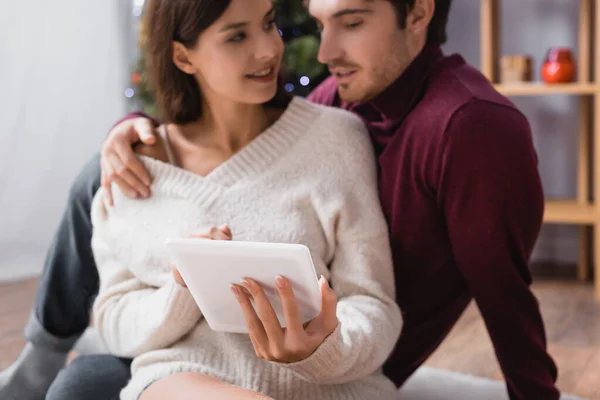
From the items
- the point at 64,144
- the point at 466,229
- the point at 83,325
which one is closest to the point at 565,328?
the point at 466,229

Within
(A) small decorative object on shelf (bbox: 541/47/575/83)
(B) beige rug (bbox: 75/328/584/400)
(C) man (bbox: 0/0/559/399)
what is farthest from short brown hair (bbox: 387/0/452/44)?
(A) small decorative object on shelf (bbox: 541/47/575/83)

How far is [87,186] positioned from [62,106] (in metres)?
1.91

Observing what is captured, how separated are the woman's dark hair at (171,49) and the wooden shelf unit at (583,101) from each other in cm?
161

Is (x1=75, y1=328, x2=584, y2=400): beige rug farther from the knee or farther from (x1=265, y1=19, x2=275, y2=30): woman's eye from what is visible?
(x1=265, y1=19, x2=275, y2=30): woman's eye

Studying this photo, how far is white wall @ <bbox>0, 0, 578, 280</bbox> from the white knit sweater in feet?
6.25

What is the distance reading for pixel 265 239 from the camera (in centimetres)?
139

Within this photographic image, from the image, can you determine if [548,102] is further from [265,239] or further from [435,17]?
[265,239]

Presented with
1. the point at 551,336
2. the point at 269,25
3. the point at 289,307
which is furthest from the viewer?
the point at 551,336

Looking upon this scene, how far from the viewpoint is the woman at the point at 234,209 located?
133 centimetres

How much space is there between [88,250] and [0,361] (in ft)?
2.50

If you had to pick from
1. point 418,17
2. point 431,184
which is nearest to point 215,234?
point 431,184

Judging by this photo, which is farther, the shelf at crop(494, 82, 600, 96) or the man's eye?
the shelf at crop(494, 82, 600, 96)

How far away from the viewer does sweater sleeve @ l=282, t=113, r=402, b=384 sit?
1273 mm

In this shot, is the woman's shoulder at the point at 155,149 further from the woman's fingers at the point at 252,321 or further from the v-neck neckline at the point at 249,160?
the woman's fingers at the point at 252,321
